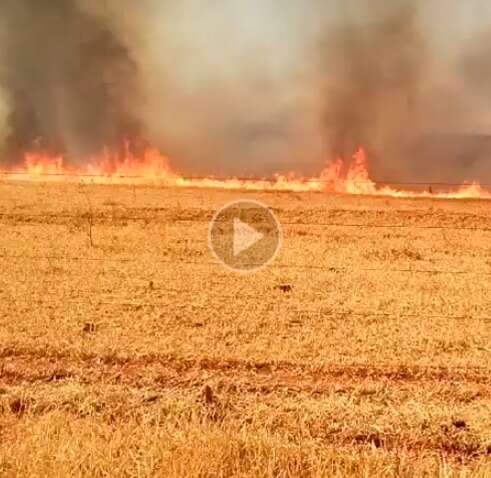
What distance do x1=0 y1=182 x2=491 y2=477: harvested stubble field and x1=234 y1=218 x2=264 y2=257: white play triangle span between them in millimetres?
1093

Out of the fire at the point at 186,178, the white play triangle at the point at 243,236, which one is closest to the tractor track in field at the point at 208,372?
the white play triangle at the point at 243,236

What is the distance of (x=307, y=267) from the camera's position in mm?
18031

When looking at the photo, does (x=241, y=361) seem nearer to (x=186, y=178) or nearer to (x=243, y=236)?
(x=243, y=236)

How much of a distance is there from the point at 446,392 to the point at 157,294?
21.8 ft

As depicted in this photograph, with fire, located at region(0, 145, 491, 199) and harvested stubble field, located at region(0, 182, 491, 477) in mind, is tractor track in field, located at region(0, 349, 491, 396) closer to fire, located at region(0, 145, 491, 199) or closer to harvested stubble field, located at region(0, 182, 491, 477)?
harvested stubble field, located at region(0, 182, 491, 477)

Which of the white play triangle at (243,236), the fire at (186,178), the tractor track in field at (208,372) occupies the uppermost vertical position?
the fire at (186,178)

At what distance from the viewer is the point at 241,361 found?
10492mm

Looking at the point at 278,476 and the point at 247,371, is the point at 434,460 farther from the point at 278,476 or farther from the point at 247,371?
the point at 247,371

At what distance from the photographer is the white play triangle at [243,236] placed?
69.6 feet
